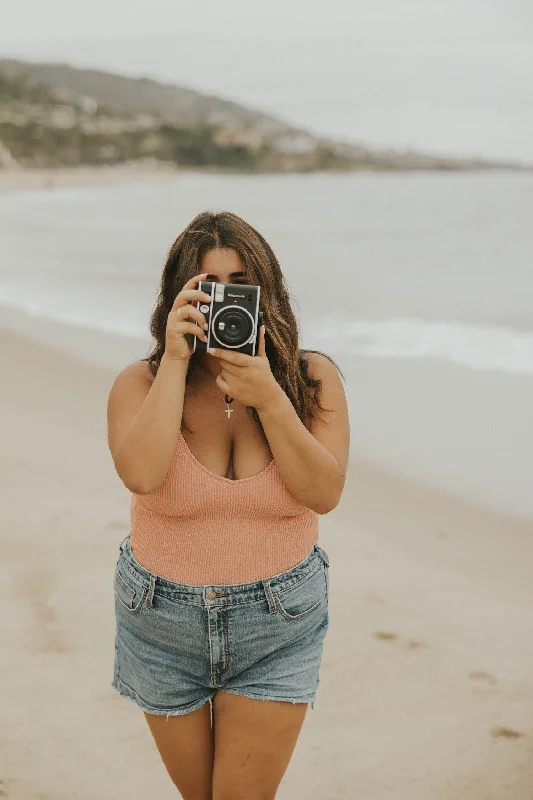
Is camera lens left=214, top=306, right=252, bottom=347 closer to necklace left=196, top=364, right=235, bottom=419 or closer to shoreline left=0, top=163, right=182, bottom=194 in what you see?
necklace left=196, top=364, right=235, bottom=419

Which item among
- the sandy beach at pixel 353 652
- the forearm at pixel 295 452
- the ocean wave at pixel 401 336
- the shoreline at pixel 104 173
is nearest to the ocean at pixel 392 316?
the ocean wave at pixel 401 336

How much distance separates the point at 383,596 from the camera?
3.74m

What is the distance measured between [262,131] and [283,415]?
13785 centimetres

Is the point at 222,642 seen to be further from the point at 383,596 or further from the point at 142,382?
the point at 383,596

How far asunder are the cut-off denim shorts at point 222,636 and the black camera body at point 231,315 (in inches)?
18.2

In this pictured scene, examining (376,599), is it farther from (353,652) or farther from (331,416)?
(331,416)

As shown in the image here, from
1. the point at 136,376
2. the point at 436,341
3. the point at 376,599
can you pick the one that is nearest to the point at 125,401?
the point at 136,376

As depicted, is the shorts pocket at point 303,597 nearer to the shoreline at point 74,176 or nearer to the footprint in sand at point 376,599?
the footprint in sand at point 376,599

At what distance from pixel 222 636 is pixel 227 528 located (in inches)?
8.0

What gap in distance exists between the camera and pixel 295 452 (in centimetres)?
167

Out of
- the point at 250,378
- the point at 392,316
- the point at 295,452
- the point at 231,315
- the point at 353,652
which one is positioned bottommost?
the point at 392,316

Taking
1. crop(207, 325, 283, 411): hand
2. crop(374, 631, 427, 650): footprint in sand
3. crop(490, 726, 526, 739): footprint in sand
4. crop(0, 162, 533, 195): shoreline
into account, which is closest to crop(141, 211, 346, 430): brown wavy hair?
crop(207, 325, 283, 411): hand

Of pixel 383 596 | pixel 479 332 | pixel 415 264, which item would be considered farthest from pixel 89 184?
pixel 383 596

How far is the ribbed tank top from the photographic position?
5.58 ft
